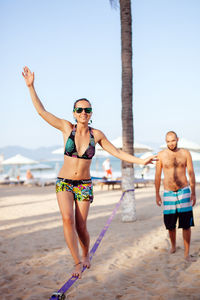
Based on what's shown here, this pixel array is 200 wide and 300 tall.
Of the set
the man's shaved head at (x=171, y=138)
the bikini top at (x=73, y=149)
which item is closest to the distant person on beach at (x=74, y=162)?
the bikini top at (x=73, y=149)

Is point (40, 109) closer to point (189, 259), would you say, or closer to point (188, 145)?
point (189, 259)

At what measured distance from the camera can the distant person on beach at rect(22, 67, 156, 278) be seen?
3.46m

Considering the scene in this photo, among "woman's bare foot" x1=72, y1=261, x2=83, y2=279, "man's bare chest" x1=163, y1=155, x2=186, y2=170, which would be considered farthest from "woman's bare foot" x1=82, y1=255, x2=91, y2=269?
"man's bare chest" x1=163, y1=155, x2=186, y2=170

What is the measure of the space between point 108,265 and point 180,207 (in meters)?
1.53

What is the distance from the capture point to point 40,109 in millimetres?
3443

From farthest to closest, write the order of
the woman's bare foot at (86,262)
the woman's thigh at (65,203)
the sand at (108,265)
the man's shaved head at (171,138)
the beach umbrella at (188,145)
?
the beach umbrella at (188,145) < the man's shaved head at (171,138) < the sand at (108,265) < the woman's bare foot at (86,262) < the woman's thigh at (65,203)

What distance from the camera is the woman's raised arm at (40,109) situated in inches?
136

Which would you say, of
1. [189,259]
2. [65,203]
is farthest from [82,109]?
[189,259]

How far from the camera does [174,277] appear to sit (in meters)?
4.54

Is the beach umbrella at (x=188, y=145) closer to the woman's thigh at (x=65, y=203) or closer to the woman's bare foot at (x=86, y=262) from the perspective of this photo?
the woman's bare foot at (x=86, y=262)

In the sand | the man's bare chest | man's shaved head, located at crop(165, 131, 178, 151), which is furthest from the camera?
the man's bare chest

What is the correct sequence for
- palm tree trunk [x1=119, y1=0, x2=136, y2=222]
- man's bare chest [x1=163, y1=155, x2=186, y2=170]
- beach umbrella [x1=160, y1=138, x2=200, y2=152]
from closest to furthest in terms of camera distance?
1. man's bare chest [x1=163, y1=155, x2=186, y2=170]
2. palm tree trunk [x1=119, y1=0, x2=136, y2=222]
3. beach umbrella [x1=160, y1=138, x2=200, y2=152]

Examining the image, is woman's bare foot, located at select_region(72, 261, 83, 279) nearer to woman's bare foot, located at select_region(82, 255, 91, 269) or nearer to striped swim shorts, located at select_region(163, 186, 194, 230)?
woman's bare foot, located at select_region(82, 255, 91, 269)

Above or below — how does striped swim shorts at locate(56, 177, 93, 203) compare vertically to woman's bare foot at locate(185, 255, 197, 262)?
above
